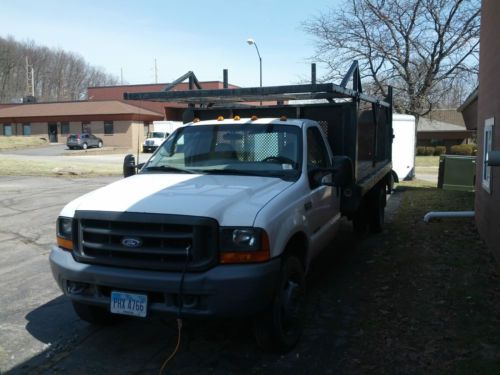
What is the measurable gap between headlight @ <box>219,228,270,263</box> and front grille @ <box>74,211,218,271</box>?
72 millimetres

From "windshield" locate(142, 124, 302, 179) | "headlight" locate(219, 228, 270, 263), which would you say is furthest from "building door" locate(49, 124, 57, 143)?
"headlight" locate(219, 228, 270, 263)

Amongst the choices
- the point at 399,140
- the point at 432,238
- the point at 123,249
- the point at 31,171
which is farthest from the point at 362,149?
the point at 31,171

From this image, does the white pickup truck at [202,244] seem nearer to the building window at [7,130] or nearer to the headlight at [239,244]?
the headlight at [239,244]

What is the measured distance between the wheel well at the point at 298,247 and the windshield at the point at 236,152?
59 cm

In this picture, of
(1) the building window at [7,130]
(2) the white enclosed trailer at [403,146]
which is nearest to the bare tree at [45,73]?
(1) the building window at [7,130]

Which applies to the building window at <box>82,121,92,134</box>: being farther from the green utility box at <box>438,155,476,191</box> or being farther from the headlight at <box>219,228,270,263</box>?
the headlight at <box>219,228,270,263</box>

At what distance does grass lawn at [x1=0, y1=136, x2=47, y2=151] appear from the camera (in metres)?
49.0

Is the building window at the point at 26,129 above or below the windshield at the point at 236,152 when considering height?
above

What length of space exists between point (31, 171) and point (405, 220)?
17924 mm

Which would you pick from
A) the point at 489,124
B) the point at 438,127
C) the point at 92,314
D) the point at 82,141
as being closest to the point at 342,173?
the point at 92,314

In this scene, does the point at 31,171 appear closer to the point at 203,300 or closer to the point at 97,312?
the point at 97,312

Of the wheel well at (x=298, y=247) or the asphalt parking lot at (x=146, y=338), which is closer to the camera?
the asphalt parking lot at (x=146, y=338)

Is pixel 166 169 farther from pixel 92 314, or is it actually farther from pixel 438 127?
pixel 438 127

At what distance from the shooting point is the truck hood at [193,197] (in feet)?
12.2
